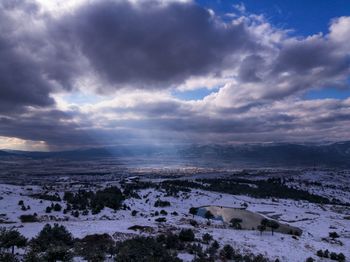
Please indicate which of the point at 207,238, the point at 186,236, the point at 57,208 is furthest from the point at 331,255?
the point at 57,208

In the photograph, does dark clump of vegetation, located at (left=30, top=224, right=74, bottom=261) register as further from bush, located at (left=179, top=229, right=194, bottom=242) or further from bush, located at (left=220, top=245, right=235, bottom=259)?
bush, located at (left=220, top=245, right=235, bottom=259)

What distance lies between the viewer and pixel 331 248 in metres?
42.2

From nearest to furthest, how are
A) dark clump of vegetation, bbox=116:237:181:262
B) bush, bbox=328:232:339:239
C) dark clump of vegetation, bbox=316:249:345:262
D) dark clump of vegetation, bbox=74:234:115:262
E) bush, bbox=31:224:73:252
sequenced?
dark clump of vegetation, bbox=116:237:181:262 < dark clump of vegetation, bbox=74:234:115:262 < bush, bbox=31:224:73:252 < dark clump of vegetation, bbox=316:249:345:262 < bush, bbox=328:232:339:239

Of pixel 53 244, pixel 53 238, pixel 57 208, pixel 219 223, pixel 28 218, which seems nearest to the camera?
pixel 53 244

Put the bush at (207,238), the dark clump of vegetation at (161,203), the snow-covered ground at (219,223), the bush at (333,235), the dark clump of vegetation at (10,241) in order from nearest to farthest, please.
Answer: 1. the dark clump of vegetation at (10,241)
2. the bush at (207,238)
3. the snow-covered ground at (219,223)
4. the bush at (333,235)
5. the dark clump of vegetation at (161,203)

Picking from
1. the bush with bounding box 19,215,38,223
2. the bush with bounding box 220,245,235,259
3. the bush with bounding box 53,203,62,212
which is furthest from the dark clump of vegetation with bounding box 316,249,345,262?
the bush with bounding box 53,203,62,212

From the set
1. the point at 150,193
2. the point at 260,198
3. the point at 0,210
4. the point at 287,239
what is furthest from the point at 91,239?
the point at 260,198

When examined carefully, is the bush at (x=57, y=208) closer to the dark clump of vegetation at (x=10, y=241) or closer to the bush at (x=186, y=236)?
the bush at (x=186, y=236)

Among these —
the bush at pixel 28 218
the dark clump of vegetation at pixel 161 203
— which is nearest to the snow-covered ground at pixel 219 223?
the bush at pixel 28 218

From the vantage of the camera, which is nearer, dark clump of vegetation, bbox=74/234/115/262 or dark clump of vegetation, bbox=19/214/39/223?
dark clump of vegetation, bbox=74/234/115/262

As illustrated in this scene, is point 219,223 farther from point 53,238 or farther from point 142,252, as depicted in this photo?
point 53,238

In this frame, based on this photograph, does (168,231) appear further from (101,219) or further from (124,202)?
(124,202)

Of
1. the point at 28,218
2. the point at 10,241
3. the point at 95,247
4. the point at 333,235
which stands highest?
the point at 10,241

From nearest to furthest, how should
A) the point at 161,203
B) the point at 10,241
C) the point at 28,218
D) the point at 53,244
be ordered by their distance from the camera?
1. the point at 10,241
2. the point at 53,244
3. the point at 28,218
4. the point at 161,203
